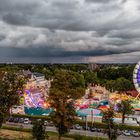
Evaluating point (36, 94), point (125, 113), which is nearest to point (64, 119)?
point (125, 113)

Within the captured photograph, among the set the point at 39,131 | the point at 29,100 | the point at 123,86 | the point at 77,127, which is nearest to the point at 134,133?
the point at 77,127

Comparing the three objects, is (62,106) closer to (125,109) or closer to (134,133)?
(134,133)

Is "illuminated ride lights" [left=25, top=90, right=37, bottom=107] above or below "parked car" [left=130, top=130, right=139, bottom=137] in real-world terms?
above

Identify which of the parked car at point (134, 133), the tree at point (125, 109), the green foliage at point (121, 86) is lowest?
the parked car at point (134, 133)

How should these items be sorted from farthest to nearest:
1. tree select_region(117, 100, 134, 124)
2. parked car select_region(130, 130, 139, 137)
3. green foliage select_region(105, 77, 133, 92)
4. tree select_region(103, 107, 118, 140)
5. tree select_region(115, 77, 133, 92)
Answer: green foliage select_region(105, 77, 133, 92) → tree select_region(115, 77, 133, 92) → tree select_region(117, 100, 134, 124) → parked car select_region(130, 130, 139, 137) → tree select_region(103, 107, 118, 140)

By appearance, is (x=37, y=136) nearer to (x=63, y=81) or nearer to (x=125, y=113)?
(x=63, y=81)

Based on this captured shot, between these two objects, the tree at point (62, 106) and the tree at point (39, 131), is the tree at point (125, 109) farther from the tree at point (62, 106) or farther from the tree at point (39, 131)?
the tree at point (39, 131)

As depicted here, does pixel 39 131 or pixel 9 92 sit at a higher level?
pixel 9 92

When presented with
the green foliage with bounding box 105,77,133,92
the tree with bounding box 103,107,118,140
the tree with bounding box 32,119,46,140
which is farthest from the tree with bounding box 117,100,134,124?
the green foliage with bounding box 105,77,133,92

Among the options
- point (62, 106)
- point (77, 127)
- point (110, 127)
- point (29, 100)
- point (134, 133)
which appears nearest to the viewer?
point (62, 106)

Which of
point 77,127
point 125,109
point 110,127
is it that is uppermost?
point 125,109

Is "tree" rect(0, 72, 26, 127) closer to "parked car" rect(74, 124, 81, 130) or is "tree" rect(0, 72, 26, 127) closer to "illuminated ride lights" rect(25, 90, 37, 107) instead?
"parked car" rect(74, 124, 81, 130)

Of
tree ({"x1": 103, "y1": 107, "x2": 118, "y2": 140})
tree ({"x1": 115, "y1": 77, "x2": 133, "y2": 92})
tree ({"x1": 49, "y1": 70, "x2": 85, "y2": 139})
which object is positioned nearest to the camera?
tree ({"x1": 103, "y1": 107, "x2": 118, "y2": 140})

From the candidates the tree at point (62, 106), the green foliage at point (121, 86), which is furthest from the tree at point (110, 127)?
the green foliage at point (121, 86)
